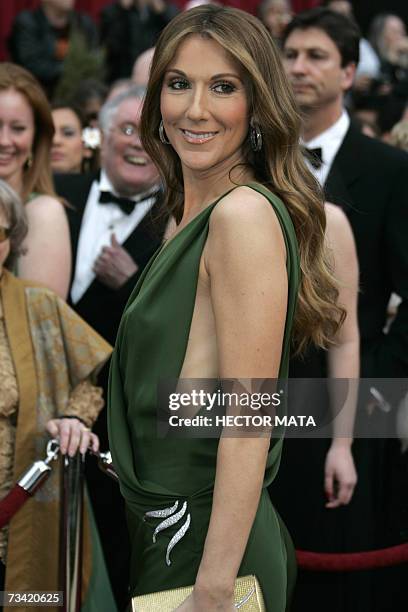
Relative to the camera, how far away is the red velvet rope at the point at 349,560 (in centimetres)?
349

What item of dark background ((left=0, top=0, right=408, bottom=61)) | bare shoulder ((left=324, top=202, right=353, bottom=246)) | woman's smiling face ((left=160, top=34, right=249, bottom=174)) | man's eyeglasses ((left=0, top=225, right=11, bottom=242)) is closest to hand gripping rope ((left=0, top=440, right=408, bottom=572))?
man's eyeglasses ((left=0, top=225, right=11, bottom=242))

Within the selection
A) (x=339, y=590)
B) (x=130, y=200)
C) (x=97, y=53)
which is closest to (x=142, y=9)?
(x=97, y=53)

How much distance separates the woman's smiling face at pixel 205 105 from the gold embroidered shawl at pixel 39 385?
1.20m

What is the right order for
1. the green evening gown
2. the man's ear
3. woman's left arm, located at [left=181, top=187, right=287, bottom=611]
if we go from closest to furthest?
1. woman's left arm, located at [left=181, top=187, right=287, bottom=611]
2. the green evening gown
3. the man's ear

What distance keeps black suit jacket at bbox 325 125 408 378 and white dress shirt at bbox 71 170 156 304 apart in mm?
921

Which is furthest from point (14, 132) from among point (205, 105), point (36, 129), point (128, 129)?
point (205, 105)

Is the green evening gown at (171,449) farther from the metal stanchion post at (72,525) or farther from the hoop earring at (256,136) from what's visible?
the metal stanchion post at (72,525)

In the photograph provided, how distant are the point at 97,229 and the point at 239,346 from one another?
2.64 metres

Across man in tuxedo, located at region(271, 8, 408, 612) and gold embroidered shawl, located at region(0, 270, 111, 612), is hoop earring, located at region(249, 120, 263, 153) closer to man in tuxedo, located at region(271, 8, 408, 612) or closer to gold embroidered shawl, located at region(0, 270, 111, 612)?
man in tuxedo, located at region(271, 8, 408, 612)

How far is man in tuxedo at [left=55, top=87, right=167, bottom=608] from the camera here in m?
4.35

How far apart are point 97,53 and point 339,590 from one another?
6.97 m

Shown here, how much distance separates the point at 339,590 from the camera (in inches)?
151

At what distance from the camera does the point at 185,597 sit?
7.25 ft

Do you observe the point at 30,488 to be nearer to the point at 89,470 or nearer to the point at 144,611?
the point at 144,611
